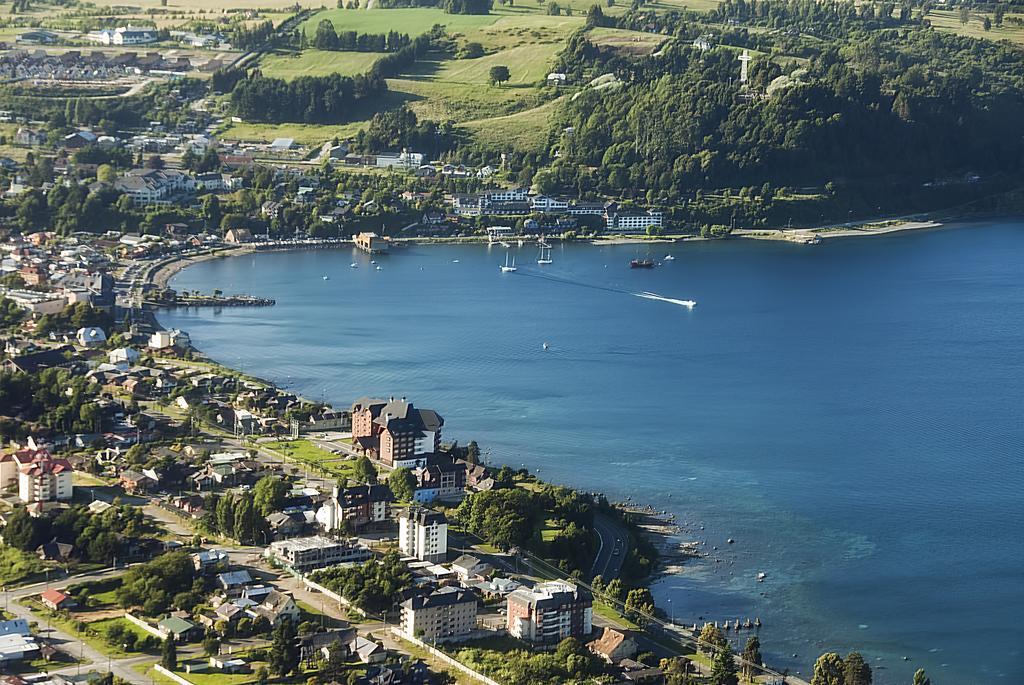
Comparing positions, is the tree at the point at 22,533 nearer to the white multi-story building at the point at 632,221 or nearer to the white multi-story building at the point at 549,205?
the white multi-story building at the point at 632,221

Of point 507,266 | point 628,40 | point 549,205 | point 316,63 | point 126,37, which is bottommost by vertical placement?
point 507,266

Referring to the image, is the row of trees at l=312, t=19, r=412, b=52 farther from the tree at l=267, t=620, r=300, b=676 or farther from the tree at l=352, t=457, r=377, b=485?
the tree at l=267, t=620, r=300, b=676

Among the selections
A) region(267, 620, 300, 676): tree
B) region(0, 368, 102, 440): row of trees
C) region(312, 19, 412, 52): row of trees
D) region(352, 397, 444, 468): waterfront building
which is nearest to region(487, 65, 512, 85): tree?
region(312, 19, 412, 52): row of trees

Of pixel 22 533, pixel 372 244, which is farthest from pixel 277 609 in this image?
pixel 372 244

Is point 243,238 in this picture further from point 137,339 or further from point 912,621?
point 912,621

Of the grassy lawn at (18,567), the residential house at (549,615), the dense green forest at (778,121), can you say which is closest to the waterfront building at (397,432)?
the grassy lawn at (18,567)

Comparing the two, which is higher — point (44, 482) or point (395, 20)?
point (395, 20)

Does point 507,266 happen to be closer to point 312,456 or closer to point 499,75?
point 312,456
